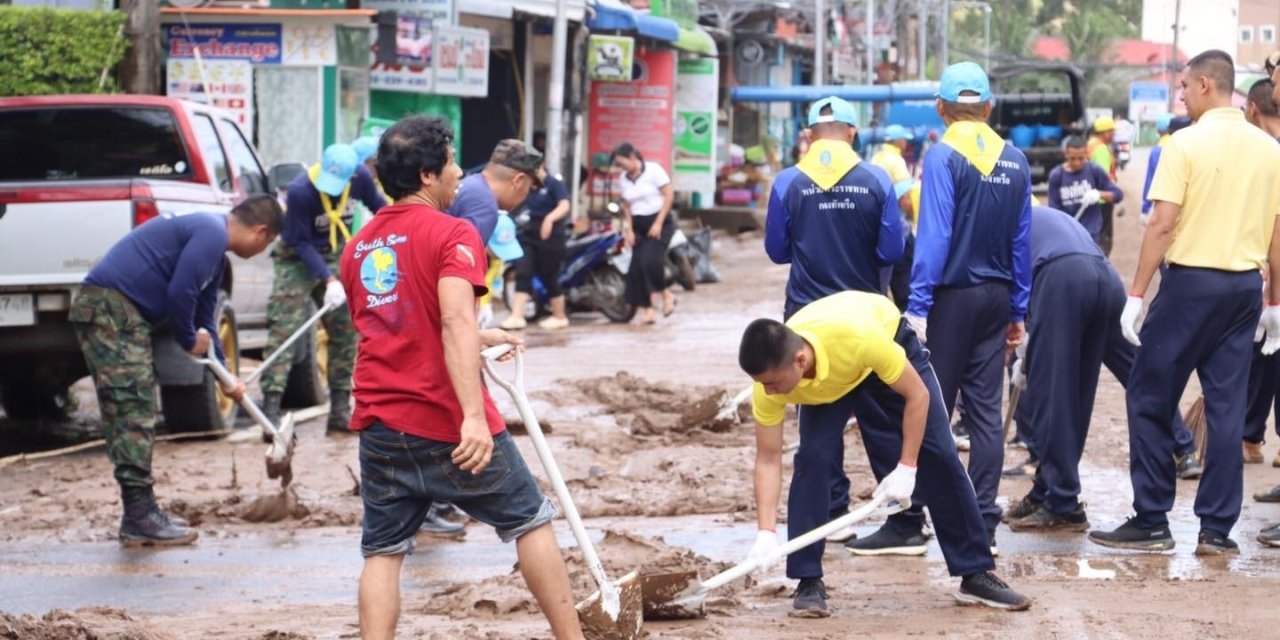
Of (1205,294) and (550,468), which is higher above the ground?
(1205,294)

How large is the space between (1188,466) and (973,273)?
247 centimetres

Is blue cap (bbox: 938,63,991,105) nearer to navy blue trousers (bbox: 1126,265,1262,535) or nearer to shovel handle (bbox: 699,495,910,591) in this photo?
navy blue trousers (bbox: 1126,265,1262,535)

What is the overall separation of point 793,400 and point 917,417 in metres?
0.41

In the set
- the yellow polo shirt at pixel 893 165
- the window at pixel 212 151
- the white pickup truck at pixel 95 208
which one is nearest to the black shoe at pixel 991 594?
the white pickup truck at pixel 95 208

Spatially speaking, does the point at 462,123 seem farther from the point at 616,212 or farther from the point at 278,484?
the point at 278,484

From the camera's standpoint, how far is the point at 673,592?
6.11 metres

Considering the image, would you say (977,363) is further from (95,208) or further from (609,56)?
(609,56)

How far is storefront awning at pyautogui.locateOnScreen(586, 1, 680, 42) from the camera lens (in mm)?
28375

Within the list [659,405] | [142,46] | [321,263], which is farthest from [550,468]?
[142,46]

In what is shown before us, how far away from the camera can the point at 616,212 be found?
19469mm

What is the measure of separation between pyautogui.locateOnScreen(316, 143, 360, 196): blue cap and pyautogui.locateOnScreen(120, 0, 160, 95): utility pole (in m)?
5.81

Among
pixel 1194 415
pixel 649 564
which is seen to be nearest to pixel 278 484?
pixel 649 564

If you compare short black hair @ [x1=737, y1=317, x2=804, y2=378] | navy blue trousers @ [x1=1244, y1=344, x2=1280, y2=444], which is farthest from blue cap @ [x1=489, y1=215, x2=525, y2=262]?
navy blue trousers @ [x1=1244, y1=344, x2=1280, y2=444]

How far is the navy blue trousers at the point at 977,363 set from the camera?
7.22m
